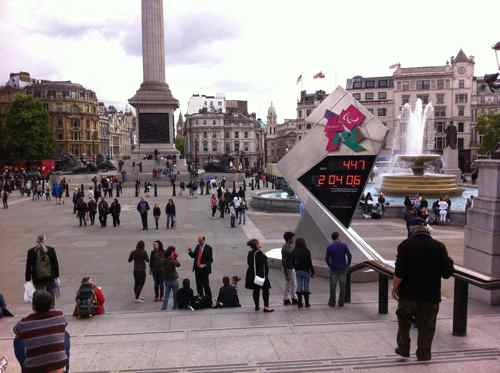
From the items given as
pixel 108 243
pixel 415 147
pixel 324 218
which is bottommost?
pixel 108 243

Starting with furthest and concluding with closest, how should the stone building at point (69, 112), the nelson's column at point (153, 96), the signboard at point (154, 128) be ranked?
the stone building at point (69, 112)
the signboard at point (154, 128)
the nelson's column at point (153, 96)

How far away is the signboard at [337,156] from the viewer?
544 inches

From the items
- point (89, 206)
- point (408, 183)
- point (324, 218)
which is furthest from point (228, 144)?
point (324, 218)

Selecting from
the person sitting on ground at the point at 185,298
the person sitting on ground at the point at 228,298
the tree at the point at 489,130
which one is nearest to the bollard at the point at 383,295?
the person sitting on ground at the point at 228,298

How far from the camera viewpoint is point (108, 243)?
19391 millimetres

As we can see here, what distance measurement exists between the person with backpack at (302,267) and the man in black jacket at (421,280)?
156 inches

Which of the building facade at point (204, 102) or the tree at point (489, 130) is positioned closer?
the tree at point (489, 130)

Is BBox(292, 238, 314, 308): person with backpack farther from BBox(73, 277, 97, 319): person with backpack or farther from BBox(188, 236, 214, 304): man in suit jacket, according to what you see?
BBox(73, 277, 97, 319): person with backpack

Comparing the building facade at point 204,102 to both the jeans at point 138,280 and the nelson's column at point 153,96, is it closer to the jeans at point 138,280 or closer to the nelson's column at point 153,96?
the nelson's column at point 153,96

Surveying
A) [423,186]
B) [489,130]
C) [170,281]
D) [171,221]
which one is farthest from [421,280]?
[489,130]

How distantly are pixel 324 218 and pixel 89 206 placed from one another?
1522 cm

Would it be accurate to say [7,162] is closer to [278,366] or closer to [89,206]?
[89,206]

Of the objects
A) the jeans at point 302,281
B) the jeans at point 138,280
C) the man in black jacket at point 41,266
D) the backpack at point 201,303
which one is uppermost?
the man in black jacket at point 41,266

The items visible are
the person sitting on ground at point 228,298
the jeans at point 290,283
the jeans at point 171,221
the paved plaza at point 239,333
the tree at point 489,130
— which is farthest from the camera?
the tree at point 489,130
